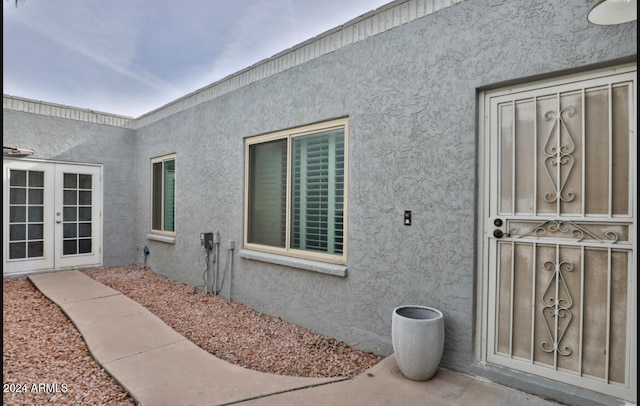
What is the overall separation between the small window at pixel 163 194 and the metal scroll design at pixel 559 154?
6816mm

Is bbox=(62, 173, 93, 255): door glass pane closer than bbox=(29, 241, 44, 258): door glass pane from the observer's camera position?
No

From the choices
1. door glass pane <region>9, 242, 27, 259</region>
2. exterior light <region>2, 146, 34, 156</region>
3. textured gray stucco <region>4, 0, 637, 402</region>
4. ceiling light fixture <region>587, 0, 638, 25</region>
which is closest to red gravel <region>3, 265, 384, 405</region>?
textured gray stucco <region>4, 0, 637, 402</region>

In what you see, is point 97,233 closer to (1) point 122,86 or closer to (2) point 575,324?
(1) point 122,86

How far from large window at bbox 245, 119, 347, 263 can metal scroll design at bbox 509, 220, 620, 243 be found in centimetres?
199

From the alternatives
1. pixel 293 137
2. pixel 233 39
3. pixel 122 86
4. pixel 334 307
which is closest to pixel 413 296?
pixel 334 307

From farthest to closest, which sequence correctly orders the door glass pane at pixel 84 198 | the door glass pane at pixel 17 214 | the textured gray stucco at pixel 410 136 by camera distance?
the door glass pane at pixel 84 198, the door glass pane at pixel 17 214, the textured gray stucco at pixel 410 136

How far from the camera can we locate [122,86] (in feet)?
30.8

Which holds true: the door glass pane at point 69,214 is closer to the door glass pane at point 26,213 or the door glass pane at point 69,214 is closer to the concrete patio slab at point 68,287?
the door glass pane at point 26,213


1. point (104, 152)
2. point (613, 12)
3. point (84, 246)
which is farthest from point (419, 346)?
point (104, 152)

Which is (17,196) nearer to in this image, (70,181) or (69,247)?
(70,181)

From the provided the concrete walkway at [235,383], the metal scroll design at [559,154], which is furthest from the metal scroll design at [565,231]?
the concrete walkway at [235,383]

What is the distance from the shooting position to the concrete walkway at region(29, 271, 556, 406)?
107 inches

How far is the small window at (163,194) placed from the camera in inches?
297

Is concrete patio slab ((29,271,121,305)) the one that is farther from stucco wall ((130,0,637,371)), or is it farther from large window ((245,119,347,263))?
stucco wall ((130,0,637,371))
